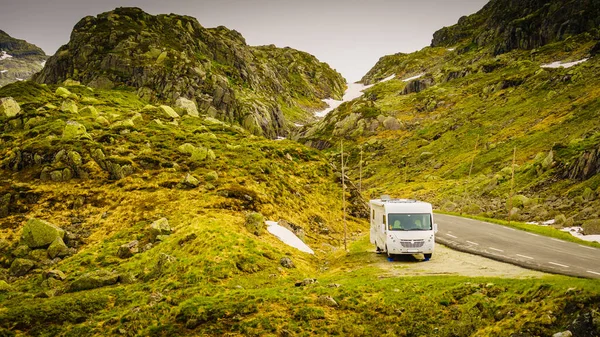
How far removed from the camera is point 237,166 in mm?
41406

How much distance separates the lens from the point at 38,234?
80.8 ft

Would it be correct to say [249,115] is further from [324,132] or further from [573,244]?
[573,244]

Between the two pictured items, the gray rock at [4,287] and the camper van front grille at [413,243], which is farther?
the camper van front grille at [413,243]

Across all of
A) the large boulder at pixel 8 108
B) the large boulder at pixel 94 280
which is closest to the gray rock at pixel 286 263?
the large boulder at pixel 94 280

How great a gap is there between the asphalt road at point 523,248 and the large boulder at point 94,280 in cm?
2456

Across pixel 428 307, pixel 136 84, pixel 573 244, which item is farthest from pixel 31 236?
pixel 136 84

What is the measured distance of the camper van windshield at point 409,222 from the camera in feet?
83.5

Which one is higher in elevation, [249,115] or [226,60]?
[226,60]

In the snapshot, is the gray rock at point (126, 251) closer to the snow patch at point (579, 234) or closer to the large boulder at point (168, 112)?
the snow patch at point (579, 234)

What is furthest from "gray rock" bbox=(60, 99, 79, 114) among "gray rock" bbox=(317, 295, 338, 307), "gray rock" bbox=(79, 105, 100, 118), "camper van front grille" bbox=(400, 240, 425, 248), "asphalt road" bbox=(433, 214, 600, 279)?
"asphalt road" bbox=(433, 214, 600, 279)

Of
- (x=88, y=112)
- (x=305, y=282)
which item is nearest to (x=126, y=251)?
(x=305, y=282)

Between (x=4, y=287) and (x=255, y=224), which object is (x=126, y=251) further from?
(x=255, y=224)

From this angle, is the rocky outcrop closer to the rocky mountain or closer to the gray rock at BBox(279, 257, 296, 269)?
the rocky mountain

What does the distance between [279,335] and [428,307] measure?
6.44m
